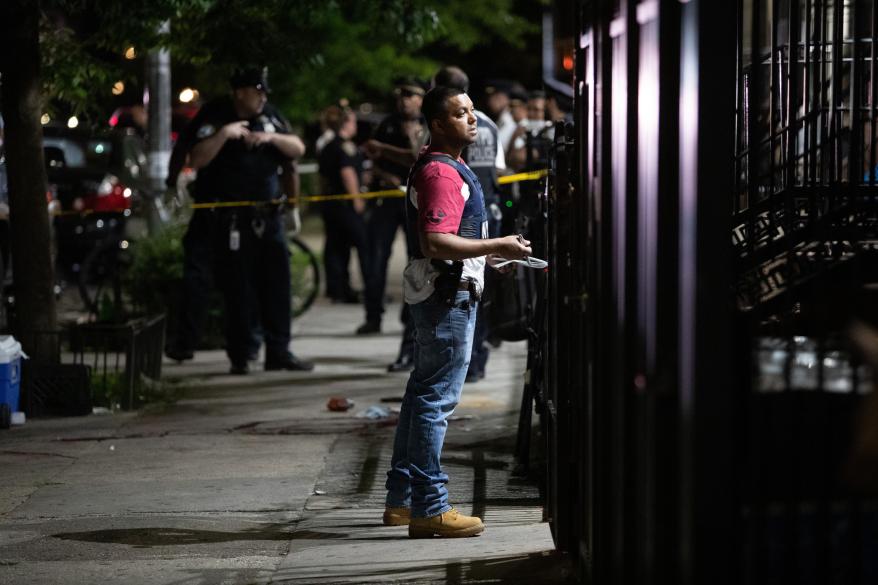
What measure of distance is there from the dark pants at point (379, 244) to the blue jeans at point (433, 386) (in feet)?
22.7

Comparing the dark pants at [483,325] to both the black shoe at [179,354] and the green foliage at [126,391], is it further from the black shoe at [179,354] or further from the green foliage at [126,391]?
the black shoe at [179,354]

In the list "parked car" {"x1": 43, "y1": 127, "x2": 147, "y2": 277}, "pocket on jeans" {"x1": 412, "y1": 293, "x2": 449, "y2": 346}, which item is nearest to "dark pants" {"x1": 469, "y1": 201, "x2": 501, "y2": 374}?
"pocket on jeans" {"x1": 412, "y1": 293, "x2": 449, "y2": 346}

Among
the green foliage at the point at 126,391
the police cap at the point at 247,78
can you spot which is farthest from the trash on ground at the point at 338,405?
the police cap at the point at 247,78

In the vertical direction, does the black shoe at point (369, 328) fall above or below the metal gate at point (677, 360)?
below

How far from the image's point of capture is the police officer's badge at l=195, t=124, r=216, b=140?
10905 millimetres

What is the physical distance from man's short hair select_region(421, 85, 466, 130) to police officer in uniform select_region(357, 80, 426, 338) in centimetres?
476

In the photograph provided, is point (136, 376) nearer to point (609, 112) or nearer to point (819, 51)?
point (819, 51)

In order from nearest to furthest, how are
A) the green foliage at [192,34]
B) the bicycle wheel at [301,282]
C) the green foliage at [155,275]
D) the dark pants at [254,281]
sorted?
the green foliage at [192,34] → the dark pants at [254,281] → the green foliage at [155,275] → the bicycle wheel at [301,282]

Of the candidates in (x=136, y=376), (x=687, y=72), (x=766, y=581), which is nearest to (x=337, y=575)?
(x=766, y=581)

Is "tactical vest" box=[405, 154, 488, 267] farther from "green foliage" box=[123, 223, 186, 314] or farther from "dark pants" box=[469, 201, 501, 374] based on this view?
"green foliage" box=[123, 223, 186, 314]

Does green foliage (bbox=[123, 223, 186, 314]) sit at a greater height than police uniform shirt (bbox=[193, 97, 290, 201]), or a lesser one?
lesser

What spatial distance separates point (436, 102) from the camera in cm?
606

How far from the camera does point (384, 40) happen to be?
25.2m

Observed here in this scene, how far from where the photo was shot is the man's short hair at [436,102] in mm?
6051
